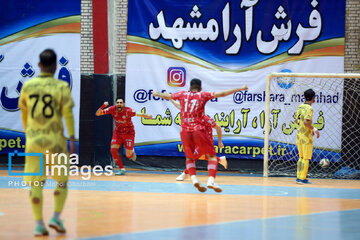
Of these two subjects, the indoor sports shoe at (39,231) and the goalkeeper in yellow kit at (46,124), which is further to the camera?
the goalkeeper in yellow kit at (46,124)

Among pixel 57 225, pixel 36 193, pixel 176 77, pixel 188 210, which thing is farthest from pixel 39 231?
pixel 176 77

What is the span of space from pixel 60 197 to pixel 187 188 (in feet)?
20.5

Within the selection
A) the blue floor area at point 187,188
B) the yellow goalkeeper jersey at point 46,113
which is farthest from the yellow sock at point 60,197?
the blue floor area at point 187,188

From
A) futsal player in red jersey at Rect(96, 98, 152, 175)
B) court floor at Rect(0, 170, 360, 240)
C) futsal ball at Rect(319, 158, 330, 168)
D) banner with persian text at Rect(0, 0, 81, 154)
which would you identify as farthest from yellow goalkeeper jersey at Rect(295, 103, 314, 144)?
banner with persian text at Rect(0, 0, 81, 154)

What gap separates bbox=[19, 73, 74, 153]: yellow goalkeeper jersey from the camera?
722 cm

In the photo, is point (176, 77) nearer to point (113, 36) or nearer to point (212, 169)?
point (113, 36)

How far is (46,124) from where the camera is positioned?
724cm

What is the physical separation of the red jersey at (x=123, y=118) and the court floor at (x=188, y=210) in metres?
2.04

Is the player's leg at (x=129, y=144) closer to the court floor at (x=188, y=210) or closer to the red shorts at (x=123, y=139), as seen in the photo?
the red shorts at (x=123, y=139)

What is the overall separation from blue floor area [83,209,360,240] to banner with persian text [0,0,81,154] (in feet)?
36.2

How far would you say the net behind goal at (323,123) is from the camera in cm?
1731

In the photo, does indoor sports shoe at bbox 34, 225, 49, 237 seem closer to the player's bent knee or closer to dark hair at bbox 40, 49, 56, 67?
the player's bent knee

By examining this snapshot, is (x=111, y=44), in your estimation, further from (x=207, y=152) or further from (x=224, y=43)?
(x=207, y=152)

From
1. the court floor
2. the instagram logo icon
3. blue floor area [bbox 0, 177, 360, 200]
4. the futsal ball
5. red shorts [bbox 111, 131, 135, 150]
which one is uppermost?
the instagram logo icon
